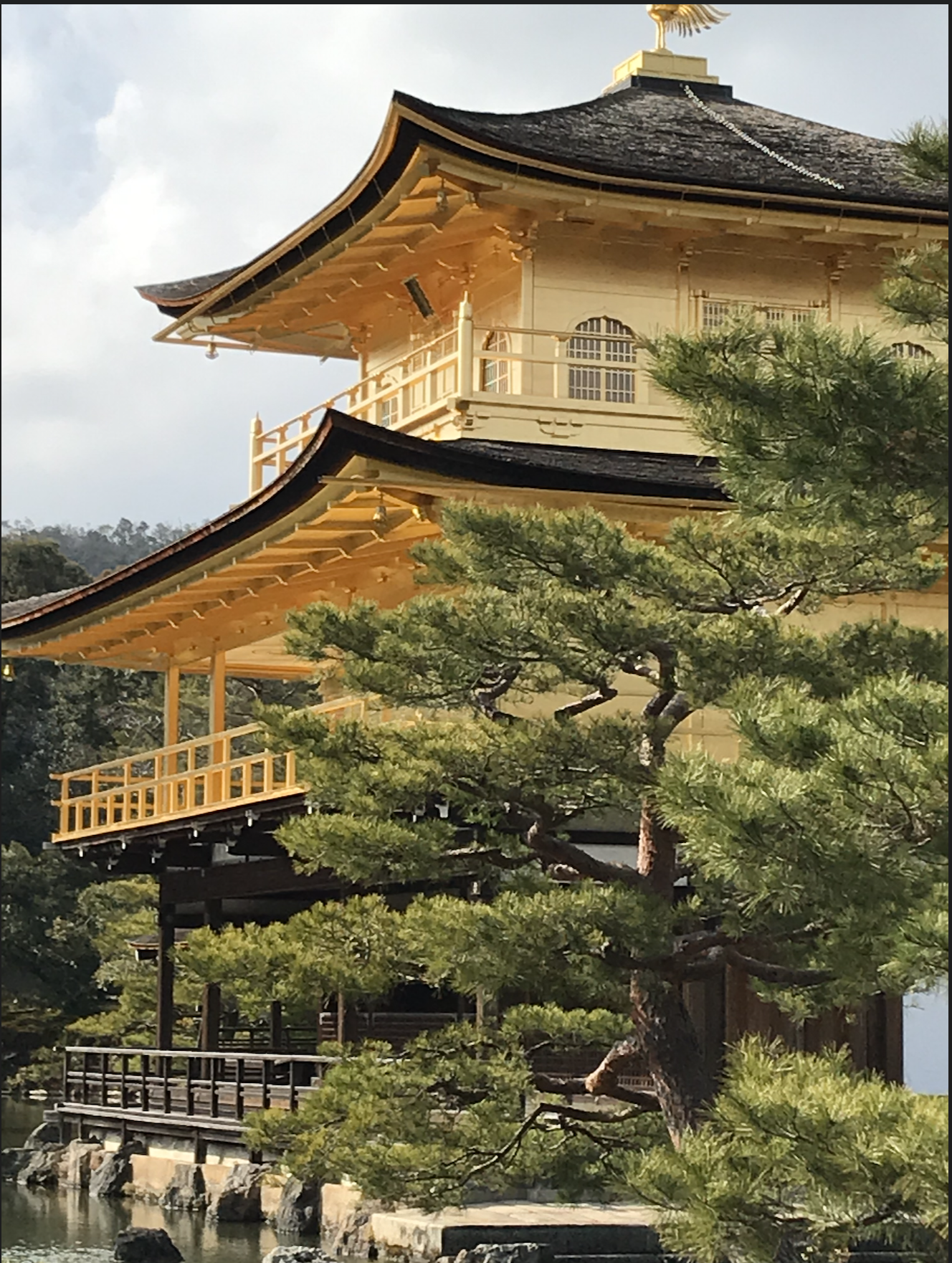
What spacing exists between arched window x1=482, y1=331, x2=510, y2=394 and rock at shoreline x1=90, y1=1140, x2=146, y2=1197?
783 centimetres

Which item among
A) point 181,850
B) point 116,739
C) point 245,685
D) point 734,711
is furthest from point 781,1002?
point 116,739

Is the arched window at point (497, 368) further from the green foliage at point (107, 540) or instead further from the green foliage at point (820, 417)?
the green foliage at point (107, 540)

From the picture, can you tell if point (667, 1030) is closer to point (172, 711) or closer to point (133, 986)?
point (172, 711)

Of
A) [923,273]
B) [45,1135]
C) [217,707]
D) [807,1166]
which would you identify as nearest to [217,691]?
[217,707]

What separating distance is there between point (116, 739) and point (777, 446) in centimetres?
3522

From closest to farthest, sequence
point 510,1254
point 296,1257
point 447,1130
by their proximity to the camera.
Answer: point 447,1130, point 510,1254, point 296,1257

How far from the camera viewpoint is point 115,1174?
796 inches

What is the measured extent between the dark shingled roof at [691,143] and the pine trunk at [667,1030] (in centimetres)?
642

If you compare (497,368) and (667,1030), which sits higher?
(497,368)

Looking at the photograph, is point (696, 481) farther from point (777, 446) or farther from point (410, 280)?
point (777, 446)

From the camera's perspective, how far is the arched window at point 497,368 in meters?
17.8

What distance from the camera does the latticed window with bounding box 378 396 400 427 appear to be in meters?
18.6

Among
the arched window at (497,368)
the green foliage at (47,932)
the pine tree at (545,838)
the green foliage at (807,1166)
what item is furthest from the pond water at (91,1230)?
the green foliage at (47,932)

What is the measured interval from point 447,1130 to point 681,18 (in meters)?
12.5
